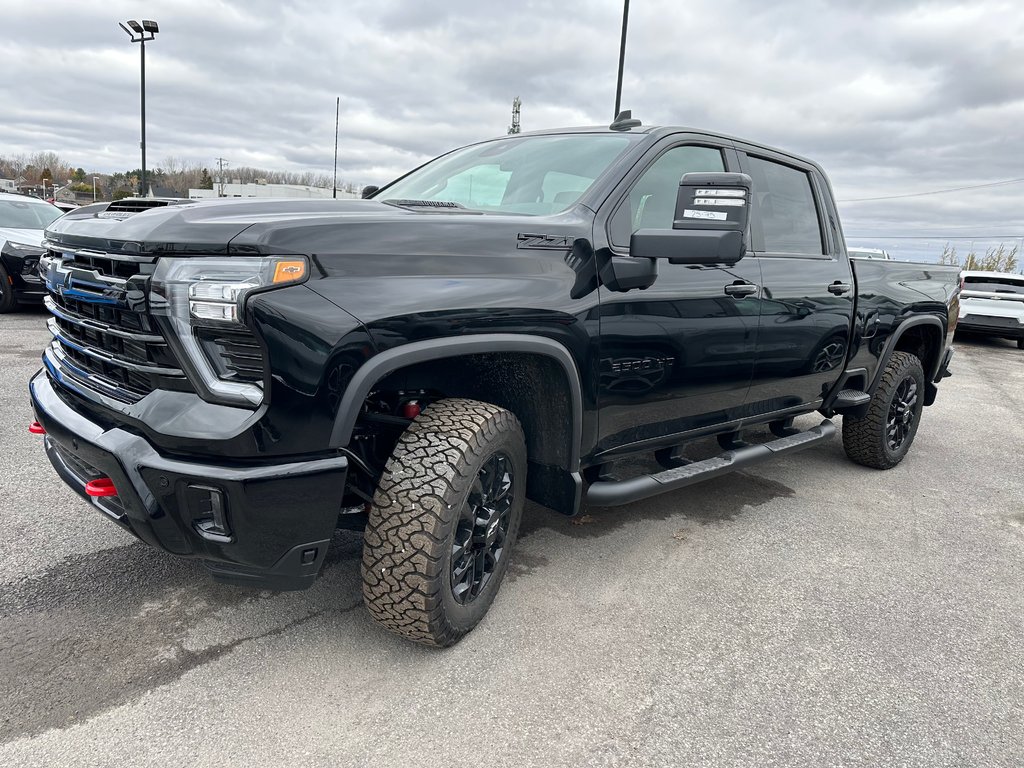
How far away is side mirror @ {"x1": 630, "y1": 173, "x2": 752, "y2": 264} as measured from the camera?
7.98 ft

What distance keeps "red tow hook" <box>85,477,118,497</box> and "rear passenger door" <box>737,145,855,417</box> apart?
108 inches

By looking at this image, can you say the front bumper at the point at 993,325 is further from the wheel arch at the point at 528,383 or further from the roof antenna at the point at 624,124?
the wheel arch at the point at 528,383

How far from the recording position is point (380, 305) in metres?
2.04

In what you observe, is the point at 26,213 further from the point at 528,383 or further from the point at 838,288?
the point at 838,288

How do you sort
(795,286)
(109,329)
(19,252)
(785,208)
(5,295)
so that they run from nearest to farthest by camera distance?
(109,329) → (795,286) → (785,208) → (19,252) → (5,295)

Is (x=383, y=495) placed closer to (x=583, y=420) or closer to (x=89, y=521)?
(x=583, y=420)

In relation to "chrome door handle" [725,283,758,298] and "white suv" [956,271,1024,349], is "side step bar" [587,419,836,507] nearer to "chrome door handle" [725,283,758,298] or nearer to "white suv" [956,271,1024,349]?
"chrome door handle" [725,283,758,298]

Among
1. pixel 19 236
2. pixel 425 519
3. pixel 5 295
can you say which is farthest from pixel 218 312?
pixel 5 295

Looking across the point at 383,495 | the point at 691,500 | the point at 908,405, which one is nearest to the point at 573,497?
the point at 383,495

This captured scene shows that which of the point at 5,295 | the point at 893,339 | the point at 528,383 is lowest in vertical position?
the point at 5,295

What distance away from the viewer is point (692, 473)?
10.6 ft

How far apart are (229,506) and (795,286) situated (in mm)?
2928

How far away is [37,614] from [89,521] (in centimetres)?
80

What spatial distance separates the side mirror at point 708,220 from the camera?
2.43 meters
